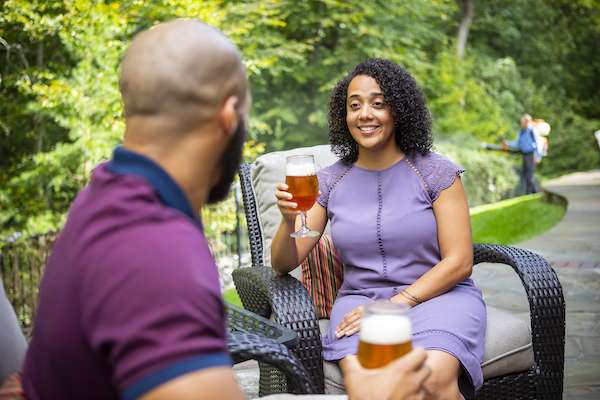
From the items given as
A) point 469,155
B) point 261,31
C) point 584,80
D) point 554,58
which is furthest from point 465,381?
point 584,80

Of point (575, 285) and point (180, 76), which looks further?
point (575, 285)

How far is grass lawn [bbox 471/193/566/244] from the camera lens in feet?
26.4

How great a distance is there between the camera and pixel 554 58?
2194 cm

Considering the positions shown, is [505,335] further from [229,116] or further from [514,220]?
[514,220]

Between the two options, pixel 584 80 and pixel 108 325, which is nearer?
pixel 108 325

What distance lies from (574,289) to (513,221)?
4136mm

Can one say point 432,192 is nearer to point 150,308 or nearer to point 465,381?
point 465,381

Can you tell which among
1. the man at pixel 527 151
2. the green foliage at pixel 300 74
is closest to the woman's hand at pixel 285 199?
the green foliage at pixel 300 74

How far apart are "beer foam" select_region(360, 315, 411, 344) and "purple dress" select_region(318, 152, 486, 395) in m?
1.05

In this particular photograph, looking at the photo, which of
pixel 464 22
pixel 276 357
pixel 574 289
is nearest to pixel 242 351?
pixel 276 357

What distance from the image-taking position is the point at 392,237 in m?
2.52

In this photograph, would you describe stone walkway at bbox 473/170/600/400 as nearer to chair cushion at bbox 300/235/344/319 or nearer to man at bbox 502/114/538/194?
chair cushion at bbox 300/235/344/319

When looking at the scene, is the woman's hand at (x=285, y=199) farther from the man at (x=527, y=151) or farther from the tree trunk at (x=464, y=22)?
the tree trunk at (x=464, y=22)

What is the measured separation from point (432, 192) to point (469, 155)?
11.9 metres
